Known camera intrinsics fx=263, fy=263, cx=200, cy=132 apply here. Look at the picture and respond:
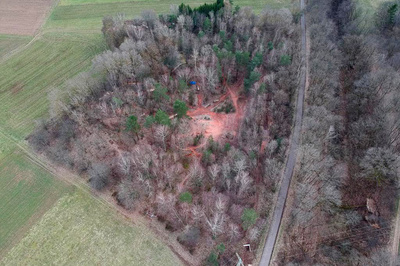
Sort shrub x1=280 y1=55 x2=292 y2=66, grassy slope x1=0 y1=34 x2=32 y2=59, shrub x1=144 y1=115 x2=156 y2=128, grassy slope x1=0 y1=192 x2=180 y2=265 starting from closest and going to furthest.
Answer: grassy slope x1=0 y1=192 x2=180 y2=265 < shrub x1=144 y1=115 x2=156 y2=128 < shrub x1=280 y1=55 x2=292 y2=66 < grassy slope x1=0 y1=34 x2=32 y2=59

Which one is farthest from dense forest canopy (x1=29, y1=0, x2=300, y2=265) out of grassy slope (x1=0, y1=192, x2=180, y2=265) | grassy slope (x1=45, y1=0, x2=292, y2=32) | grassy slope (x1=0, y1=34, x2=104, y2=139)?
grassy slope (x1=45, y1=0, x2=292, y2=32)

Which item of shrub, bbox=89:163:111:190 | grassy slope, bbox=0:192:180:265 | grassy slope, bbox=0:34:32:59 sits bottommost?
grassy slope, bbox=0:192:180:265

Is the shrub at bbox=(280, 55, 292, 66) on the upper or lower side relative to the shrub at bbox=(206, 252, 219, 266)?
upper

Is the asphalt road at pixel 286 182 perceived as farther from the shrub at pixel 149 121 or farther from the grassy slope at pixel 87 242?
the shrub at pixel 149 121

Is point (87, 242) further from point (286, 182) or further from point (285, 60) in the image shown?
point (285, 60)

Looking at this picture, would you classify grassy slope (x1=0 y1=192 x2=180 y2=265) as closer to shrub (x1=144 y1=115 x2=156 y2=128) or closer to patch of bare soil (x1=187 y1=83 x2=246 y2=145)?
shrub (x1=144 y1=115 x2=156 y2=128)

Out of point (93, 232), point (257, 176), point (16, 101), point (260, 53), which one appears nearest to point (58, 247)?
point (93, 232)
